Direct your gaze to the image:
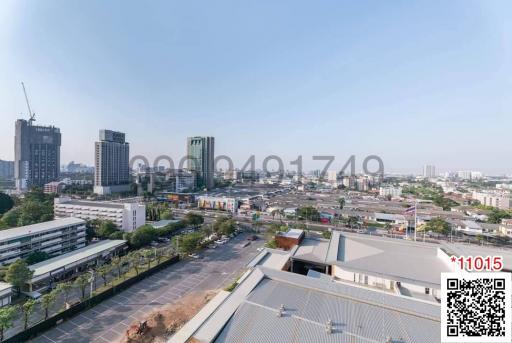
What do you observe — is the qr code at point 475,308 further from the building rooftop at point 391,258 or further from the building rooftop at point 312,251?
the building rooftop at point 312,251

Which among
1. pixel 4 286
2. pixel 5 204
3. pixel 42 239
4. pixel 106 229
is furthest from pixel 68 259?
pixel 5 204

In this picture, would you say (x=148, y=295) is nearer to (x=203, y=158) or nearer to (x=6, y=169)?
(x=203, y=158)

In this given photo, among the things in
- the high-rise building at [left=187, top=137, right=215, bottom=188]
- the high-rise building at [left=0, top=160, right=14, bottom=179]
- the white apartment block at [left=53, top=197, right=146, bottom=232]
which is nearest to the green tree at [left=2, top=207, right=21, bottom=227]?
the white apartment block at [left=53, top=197, right=146, bottom=232]

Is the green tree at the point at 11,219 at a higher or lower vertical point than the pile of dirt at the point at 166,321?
higher

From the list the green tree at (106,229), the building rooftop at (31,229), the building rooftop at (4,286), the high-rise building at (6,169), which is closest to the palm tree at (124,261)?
the building rooftop at (4,286)

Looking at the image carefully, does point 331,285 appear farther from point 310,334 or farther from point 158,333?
point 158,333

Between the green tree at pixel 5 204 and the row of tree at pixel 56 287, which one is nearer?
the row of tree at pixel 56 287

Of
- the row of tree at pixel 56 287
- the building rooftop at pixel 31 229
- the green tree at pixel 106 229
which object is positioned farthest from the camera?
the green tree at pixel 106 229

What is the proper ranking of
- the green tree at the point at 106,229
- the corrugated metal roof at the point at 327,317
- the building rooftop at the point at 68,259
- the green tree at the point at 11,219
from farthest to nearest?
1. the green tree at the point at 11,219
2. the green tree at the point at 106,229
3. the building rooftop at the point at 68,259
4. the corrugated metal roof at the point at 327,317
